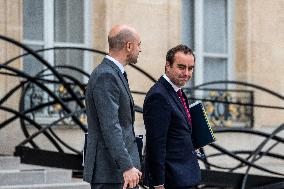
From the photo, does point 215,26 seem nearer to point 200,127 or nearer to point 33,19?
point 33,19

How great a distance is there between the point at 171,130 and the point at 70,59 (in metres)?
6.09

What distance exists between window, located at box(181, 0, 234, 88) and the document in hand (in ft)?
22.8

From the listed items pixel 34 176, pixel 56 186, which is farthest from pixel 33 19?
pixel 56 186

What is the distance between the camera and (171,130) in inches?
172

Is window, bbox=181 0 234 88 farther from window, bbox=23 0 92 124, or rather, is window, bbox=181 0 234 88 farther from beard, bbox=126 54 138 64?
beard, bbox=126 54 138 64

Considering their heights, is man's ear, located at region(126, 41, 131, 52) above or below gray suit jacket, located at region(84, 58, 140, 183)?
above

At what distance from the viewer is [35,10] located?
10008 millimetres

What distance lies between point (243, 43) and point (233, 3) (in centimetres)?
63

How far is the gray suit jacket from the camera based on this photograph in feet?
13.1

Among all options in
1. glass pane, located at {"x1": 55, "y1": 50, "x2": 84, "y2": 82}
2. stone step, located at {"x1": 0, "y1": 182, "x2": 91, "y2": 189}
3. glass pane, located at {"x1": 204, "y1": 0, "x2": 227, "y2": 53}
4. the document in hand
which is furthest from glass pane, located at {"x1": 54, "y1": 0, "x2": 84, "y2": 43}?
the document in hand

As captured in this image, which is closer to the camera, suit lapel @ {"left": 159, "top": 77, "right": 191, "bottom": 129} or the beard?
the beard

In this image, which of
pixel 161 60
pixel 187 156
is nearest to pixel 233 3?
pixel 161 60

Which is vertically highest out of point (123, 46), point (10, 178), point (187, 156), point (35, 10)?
point (35, 10)

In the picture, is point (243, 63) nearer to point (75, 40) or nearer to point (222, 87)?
point (222, 87)
